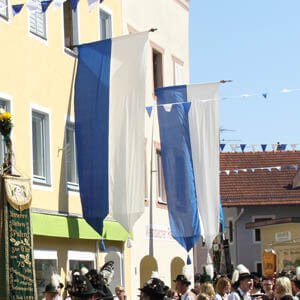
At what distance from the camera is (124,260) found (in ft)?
74.6

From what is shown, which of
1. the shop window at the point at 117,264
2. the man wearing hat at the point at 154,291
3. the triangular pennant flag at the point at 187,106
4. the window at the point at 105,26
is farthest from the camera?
the window at the point at 105,26

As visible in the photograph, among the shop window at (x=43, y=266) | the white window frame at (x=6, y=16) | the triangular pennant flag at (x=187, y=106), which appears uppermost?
the white window frame at (x=6, y=16)

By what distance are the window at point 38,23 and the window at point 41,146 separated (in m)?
1.69

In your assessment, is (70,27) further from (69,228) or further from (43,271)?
(43,271)

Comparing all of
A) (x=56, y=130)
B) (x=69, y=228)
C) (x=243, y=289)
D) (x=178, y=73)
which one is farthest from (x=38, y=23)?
(x=178, y=73)

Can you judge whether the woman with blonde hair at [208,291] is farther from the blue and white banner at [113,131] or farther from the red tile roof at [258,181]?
the red tile roof at [258,181]

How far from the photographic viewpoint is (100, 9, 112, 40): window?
22.8 meters

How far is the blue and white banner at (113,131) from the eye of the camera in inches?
744

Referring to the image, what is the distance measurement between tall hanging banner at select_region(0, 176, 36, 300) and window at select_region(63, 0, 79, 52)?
4.75 m

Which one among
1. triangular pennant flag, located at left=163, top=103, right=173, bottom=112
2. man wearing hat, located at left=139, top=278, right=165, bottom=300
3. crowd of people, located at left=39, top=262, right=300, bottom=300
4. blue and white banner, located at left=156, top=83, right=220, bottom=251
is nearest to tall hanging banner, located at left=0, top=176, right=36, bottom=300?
crowd of people, located at left=39, top=262, right=300, bottom=300

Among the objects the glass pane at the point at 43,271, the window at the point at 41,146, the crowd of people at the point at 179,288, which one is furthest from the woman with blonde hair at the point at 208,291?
the window at the point at 41,146

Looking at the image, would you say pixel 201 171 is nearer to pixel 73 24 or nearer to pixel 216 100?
pixel 216 100

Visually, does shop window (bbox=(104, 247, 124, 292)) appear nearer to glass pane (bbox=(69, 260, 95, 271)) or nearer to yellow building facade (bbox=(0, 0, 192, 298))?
yellow building facade (bbox=(0, 0, 192, 298))

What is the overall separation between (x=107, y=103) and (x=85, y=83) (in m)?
0.87
